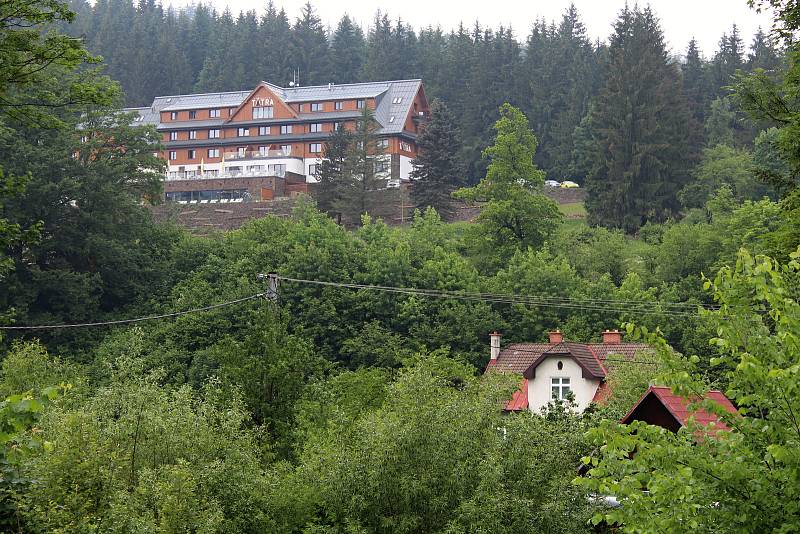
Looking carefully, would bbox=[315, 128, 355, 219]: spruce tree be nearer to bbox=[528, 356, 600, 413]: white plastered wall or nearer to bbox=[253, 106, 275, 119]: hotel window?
bbox=[253, 106, 275, 119]: hotel window

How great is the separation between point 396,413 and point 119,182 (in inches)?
1686

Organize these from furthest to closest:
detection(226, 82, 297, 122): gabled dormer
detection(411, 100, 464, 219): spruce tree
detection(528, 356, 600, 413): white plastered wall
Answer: detection(226, 82, 297, 122): gabled dormer → detection(411, 100, 464, 219): spruce tree → detection(528, 356, 600, 413): white plastered wall

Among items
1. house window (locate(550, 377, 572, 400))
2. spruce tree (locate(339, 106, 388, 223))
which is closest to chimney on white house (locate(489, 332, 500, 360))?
house window (locate(550, 377, 572, 400))

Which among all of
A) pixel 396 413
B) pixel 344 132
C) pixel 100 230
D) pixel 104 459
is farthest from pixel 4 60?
pixel 344 132

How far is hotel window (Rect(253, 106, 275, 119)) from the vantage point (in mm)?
105688

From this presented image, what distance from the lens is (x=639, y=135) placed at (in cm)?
8544

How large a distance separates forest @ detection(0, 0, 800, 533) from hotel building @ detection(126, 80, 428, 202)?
25.3ft

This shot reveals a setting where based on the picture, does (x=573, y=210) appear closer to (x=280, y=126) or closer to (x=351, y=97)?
(x=351, y=97)

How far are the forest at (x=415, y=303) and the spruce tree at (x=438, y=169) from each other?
26cm

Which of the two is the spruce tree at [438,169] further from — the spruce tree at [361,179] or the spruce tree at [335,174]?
the spruce tree at [335,174]

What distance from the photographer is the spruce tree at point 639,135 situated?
82500mm

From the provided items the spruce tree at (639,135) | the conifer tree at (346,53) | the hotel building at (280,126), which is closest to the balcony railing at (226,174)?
the hotel building at (280,126)

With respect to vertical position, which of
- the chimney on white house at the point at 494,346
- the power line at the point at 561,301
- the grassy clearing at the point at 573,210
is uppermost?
the grassy clearing at the point at 573,210

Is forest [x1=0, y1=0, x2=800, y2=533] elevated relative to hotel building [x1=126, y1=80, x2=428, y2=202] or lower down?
lower down
